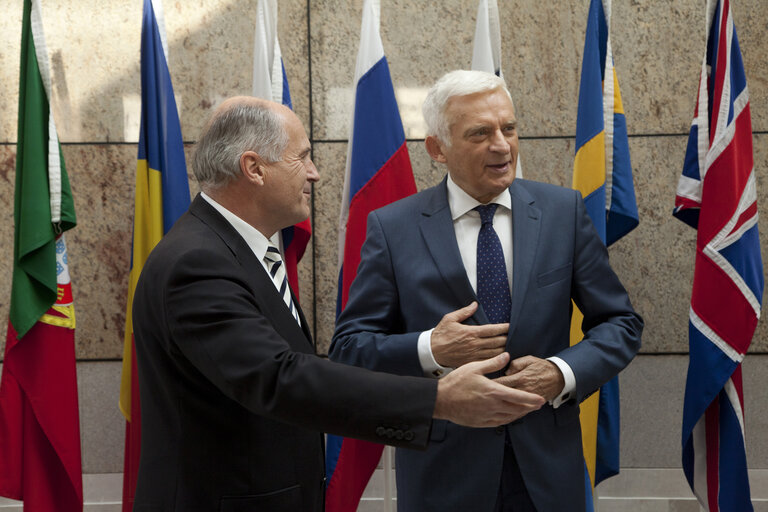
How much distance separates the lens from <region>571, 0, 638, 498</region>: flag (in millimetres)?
2768

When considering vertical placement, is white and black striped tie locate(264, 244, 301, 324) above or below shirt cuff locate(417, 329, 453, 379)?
above

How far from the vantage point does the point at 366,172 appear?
2.95 m

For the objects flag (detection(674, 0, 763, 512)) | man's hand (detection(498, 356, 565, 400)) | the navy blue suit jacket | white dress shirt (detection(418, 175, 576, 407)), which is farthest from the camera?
flag (detection(674, 0, 763, 512))

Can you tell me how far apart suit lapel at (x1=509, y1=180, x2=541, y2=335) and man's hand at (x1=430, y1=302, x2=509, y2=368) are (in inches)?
3.7

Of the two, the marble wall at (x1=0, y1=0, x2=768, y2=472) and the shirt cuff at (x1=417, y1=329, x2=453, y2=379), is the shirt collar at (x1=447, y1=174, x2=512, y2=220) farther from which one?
the marble wall at (x1=0, y1=0, x2=768, y2=472)

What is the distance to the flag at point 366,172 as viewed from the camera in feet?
9.63

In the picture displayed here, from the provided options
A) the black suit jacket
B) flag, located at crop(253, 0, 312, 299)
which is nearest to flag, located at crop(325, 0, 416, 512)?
flag, located at crop(253, 0, 312, 299)

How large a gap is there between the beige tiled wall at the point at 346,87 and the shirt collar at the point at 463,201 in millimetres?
1287

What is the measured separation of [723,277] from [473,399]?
1732 millimetres

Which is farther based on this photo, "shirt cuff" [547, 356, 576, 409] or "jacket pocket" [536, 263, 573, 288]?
"jacket pocket" [536, 263, 573, 288]

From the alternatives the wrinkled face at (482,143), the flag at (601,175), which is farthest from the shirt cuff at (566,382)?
the flag at (601,175)

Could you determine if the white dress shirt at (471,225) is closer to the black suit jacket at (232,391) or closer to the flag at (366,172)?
the black suit jacket at (232,391)

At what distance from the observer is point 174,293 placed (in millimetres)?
1390

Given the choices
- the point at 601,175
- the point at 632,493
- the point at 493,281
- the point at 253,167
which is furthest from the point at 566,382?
the point at 632,493
